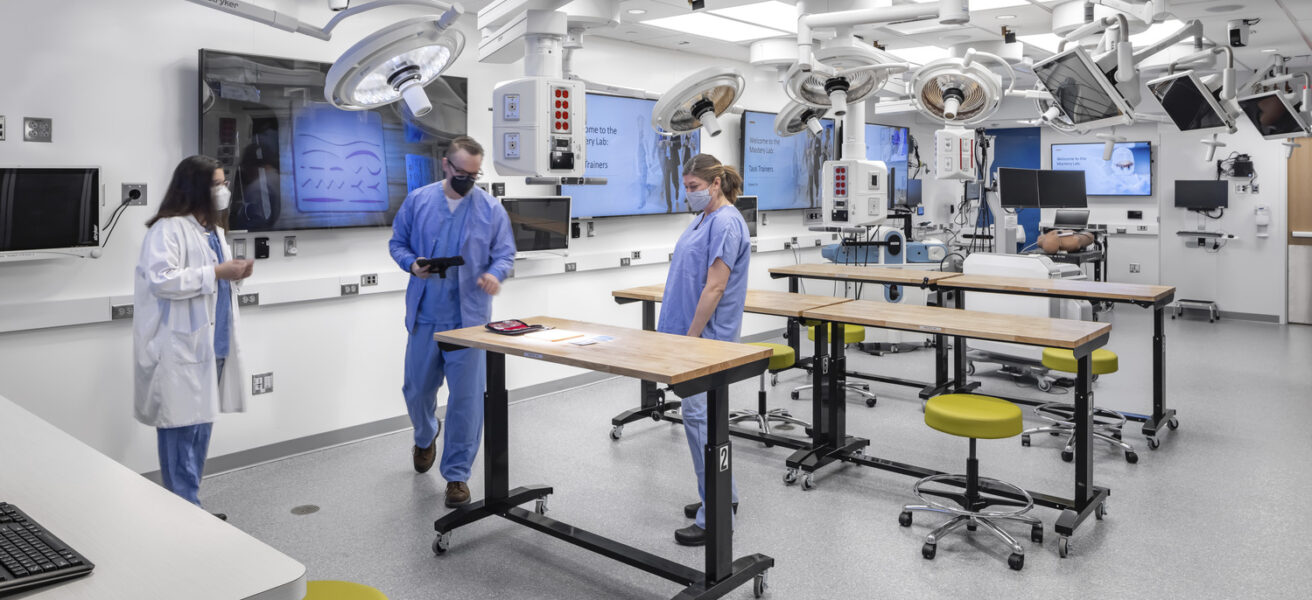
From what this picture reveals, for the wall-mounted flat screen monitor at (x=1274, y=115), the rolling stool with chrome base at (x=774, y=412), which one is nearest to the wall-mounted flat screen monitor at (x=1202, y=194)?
the wall-mounted flat screen monitor at (x=1274, y=115)

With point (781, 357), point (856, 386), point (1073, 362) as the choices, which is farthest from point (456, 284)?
point (1073, 362)

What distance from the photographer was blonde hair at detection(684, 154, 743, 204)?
3602 mm

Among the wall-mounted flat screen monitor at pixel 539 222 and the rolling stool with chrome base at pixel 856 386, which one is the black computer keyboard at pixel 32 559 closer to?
the wall-mounted flat screen monitor at pixel 539 222

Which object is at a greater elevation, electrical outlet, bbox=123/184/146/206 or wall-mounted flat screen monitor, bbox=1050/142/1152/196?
wall-mounted flat screen monitor, bbox=1050/142/1152/196

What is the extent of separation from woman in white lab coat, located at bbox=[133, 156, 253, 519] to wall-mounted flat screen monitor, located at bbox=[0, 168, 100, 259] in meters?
0.72

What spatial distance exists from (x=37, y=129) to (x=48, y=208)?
0.36 m

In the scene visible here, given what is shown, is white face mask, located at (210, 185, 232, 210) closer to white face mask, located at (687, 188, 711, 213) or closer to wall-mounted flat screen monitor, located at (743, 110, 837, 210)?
white face mask, located at (687, 188, 711, 213)

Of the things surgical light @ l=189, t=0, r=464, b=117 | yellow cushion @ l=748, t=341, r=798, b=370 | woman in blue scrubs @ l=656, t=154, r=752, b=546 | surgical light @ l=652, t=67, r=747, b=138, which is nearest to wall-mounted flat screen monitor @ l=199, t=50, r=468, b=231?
surgical light @ l=652, t=67, r=747, b=138

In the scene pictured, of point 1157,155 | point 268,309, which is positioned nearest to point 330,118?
point 268,309

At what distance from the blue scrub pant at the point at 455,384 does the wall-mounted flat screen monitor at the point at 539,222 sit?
1.66 meters

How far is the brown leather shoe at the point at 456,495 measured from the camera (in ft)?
12.8

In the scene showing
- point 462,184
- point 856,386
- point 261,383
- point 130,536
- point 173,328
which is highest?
point 462,184

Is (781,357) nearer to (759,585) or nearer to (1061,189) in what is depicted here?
(759,585)

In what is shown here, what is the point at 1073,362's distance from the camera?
4.77m
